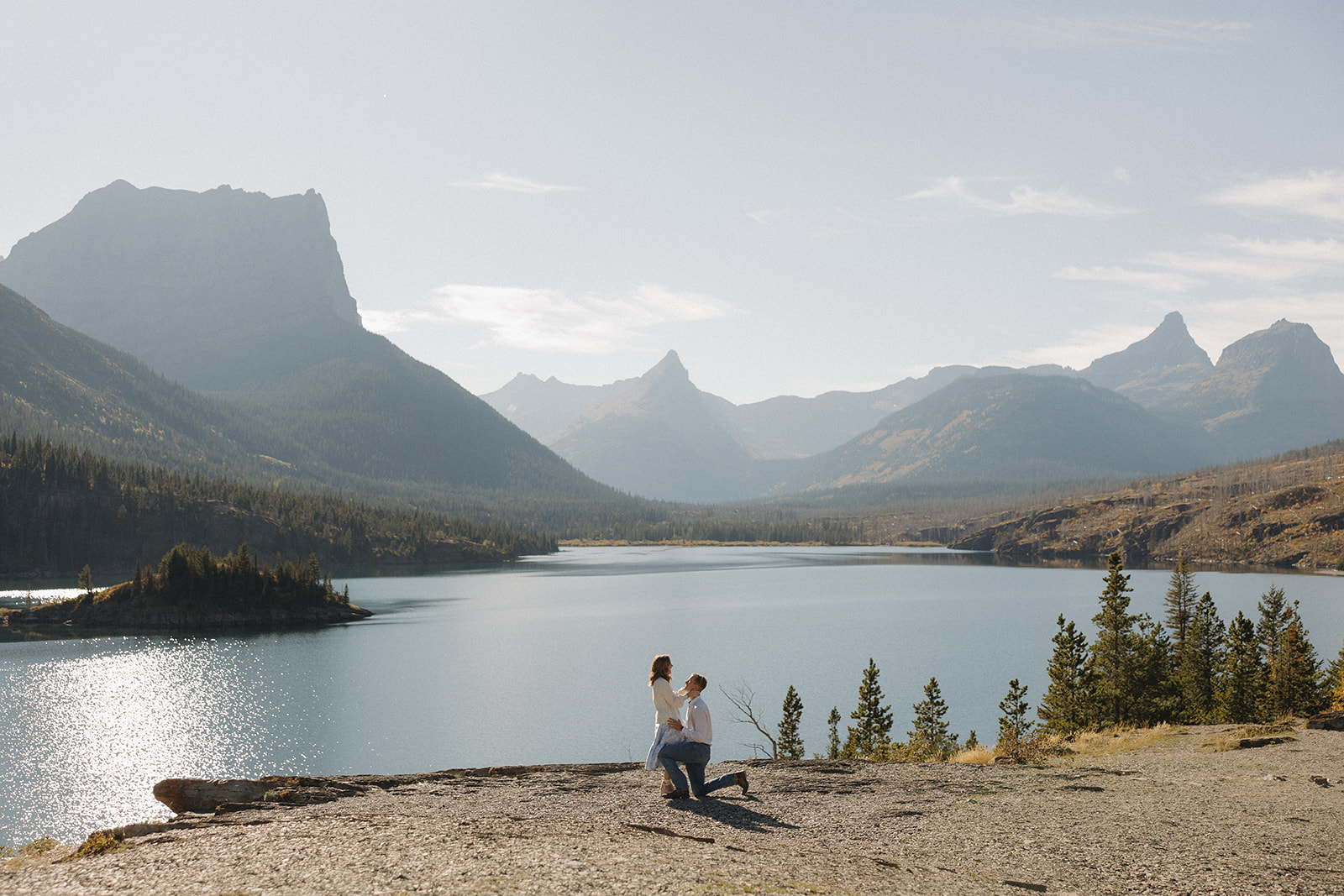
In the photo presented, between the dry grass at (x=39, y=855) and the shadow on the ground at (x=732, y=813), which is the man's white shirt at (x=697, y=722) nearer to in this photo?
the shadow on the ground at (x=732, y=813)

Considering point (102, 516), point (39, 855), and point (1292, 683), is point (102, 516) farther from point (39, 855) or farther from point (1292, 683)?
point (1292, 683)

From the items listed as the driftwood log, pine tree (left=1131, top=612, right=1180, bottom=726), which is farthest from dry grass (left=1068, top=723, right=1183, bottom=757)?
the driftwood log

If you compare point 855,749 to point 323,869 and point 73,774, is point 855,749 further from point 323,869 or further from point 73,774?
point 73,774

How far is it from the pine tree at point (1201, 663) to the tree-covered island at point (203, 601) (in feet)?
322

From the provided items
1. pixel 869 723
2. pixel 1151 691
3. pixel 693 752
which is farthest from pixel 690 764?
pixel 1151 691

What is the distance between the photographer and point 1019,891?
12922 millimetres

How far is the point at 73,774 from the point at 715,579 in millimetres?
141812

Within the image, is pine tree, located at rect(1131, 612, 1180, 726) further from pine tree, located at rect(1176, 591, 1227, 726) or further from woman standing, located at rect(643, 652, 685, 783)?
woman standing, located at rect(643, 652, 685, 783)

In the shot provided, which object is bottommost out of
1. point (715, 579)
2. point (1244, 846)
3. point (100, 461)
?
point (715, 579)

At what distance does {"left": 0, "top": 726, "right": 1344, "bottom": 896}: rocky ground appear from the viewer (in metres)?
12.8

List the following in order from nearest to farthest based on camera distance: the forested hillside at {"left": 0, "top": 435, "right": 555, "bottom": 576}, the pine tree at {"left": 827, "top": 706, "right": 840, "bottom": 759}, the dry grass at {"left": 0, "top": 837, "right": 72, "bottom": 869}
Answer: the dry grass at {"left": 0, "top": 837, "right": 72, "bottom": 869}
the pine tree at {"left": 827, "top": 706, "right": 840, "bottom": 759}
the forested hillside at {"left": 0, "top": 435, "right": 555, "bottom": 576}

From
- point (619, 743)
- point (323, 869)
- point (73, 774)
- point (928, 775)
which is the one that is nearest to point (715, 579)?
point (619, 743)

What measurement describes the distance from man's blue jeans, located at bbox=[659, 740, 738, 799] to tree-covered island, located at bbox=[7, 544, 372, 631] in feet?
333

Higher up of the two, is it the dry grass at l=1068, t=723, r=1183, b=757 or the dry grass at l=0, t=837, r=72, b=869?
Answer: the dry grass at l=0, t=837, r=72, b=869
